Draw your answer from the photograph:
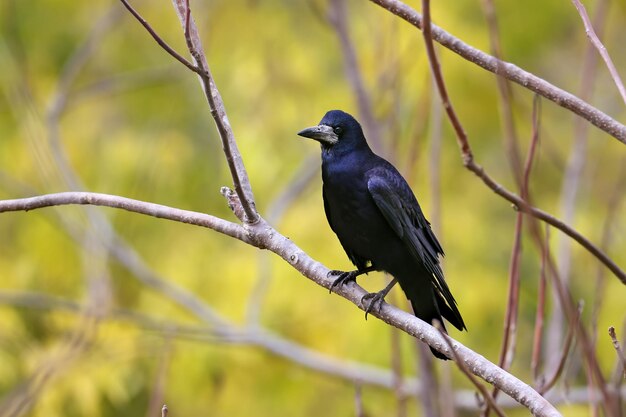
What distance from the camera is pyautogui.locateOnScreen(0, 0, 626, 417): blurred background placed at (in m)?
5.77

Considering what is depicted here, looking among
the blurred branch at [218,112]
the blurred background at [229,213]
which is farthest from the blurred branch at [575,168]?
the blurred background at [229,213]

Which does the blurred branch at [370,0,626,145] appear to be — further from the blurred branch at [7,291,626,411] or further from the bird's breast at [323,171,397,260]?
the blurred branch at [7,291,626,411]

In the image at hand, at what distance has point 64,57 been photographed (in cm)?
786

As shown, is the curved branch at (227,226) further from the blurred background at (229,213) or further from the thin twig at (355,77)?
the blurred background at (229,213)

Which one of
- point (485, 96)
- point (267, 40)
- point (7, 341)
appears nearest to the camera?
point (7, 341)

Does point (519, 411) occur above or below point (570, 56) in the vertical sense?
below

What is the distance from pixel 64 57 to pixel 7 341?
2.94 meters

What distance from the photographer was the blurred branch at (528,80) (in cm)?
215

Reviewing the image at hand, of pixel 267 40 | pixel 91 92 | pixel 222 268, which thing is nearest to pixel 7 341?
pixel 222 268

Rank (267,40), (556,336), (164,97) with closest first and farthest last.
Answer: (556,336) → (267,40) → (164,97)

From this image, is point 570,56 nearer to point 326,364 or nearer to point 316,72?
point 316,72

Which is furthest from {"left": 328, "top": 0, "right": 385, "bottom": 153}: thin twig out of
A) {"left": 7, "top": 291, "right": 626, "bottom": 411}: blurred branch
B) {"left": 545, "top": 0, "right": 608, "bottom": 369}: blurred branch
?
{"left": 7, "top": 291, "right": 626, "bottom": 411}: blurred branch

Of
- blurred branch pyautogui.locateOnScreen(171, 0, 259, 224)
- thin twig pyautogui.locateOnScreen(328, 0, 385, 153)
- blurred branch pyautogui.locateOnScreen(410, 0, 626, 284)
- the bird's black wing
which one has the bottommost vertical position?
blurred branch pyautogui.locateOnScreen(410, 0, 626, 284)

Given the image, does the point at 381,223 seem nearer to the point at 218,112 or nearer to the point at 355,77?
the point at 355,77
